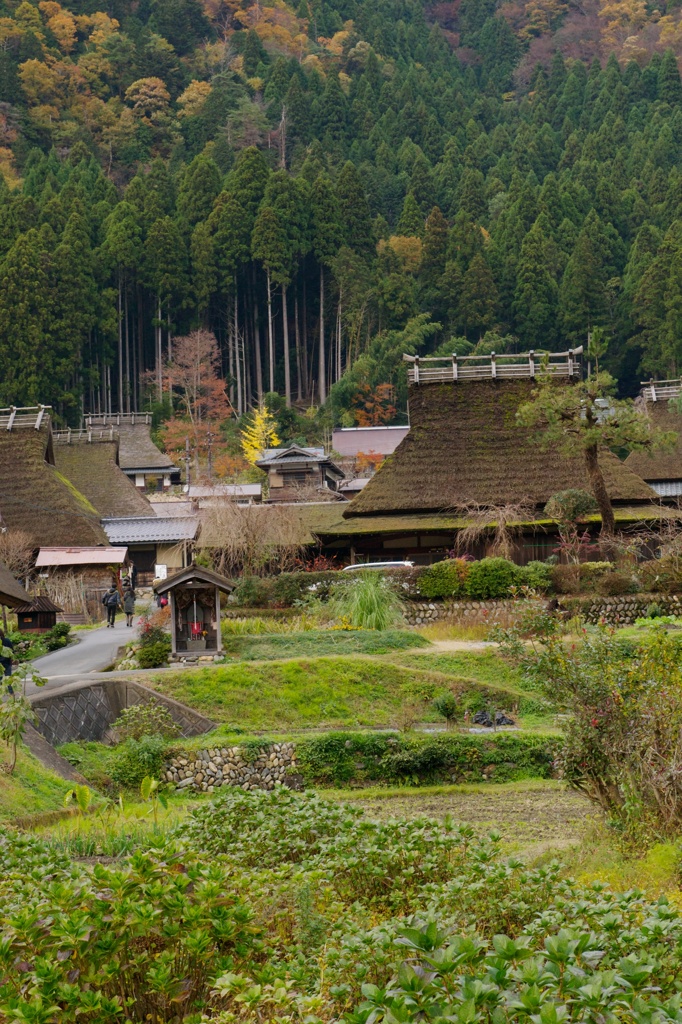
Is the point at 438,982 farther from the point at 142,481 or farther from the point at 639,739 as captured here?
the point at 142,481

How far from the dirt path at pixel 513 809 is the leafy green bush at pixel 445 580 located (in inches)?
349

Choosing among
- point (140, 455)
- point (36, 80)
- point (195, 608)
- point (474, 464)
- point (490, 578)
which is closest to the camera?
point (195, 608)

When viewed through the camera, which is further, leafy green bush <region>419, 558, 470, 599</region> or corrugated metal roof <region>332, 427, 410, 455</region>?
corrugated metal roof <region>332, 427, 410, 455</region>

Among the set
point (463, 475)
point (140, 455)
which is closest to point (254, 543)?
point (463, 475)

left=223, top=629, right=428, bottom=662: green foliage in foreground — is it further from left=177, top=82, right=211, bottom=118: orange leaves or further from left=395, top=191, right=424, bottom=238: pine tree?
left=177, top=82, right=211, bottom=118: orange leaves

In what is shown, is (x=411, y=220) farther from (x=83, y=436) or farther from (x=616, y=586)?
(x=616, y=586)

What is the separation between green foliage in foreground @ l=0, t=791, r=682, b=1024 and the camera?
4492 millimetres

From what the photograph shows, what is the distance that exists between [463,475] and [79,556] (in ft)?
34.0

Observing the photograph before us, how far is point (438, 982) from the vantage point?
4.54m

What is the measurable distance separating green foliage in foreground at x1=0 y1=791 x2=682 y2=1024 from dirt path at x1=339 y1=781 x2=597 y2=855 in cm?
318

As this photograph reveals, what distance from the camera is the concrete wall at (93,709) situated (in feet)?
49.3

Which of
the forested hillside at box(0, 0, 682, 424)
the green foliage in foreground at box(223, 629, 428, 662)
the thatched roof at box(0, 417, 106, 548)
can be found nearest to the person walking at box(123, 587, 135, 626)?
the thatched roof at box(0, 417, 106, 548)

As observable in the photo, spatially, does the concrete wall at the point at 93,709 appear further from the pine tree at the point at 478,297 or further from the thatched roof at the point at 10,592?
the pine tree at the point at 478,297

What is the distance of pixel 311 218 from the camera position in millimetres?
66688
